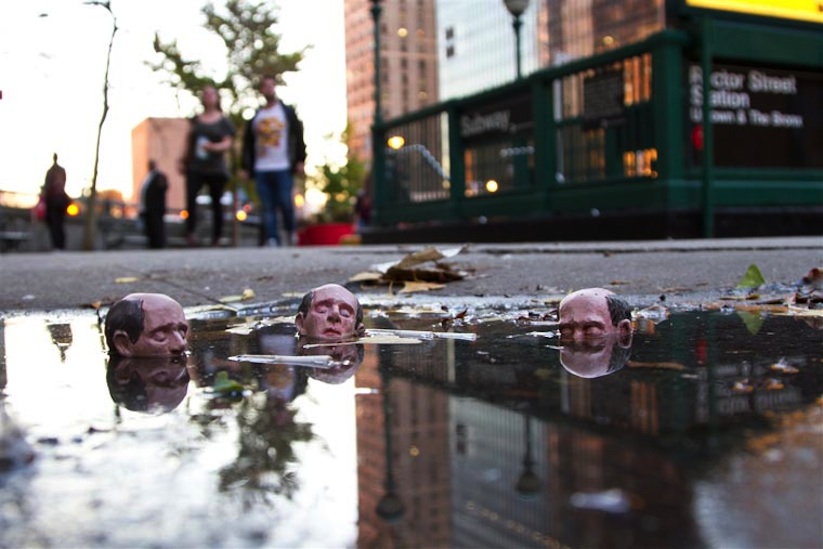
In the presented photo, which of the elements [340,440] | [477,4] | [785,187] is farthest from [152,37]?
[477,4]

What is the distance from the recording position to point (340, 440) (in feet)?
4.87

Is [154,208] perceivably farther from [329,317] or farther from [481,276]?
[329,317]

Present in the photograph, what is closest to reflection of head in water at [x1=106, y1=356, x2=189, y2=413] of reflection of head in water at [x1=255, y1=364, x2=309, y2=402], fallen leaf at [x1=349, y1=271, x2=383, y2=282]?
reflection of head in water at [x1=255, y1=364, x2=309, y2=402]

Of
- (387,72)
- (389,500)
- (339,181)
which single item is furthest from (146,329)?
(387,72)

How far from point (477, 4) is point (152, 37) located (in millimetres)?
113558

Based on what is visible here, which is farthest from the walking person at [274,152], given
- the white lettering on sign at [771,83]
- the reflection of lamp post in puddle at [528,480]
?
the reflection of lamp post in puddle at [528,480]

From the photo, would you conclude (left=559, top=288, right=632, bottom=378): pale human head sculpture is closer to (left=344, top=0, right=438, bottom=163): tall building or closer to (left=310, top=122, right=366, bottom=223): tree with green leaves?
(left=310, top=122, right=366, bottom=223): tree with green leaves

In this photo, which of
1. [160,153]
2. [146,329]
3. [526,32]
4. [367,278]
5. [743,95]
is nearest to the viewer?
[146,329]

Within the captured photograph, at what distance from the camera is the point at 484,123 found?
Result: 488 inches

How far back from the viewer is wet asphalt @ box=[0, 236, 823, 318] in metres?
4.24

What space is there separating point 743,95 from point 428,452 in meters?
10.5

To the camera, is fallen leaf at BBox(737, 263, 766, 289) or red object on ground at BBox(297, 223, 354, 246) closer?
fallen leaf at BBox(737, 263, 766, 289)

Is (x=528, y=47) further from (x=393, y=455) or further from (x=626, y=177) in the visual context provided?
(x=393, y=455)

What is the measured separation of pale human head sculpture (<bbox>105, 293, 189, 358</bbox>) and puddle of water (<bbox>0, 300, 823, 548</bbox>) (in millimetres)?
104
